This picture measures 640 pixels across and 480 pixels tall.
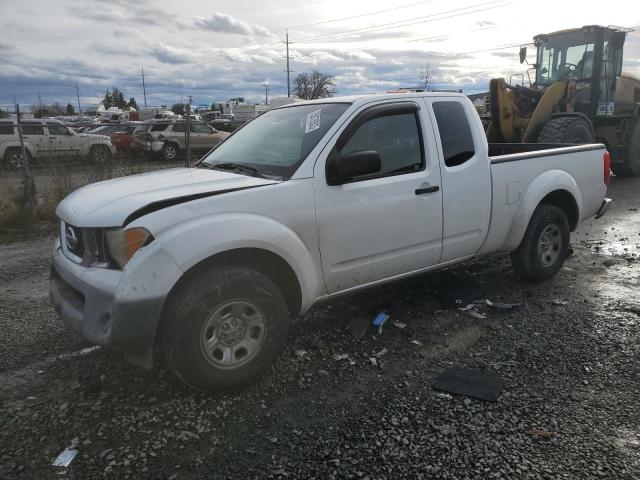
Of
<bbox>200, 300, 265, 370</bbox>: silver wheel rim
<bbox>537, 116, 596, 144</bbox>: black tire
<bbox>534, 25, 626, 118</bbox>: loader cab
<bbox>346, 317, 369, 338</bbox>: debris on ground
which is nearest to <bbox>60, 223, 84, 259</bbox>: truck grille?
<bbox>200, 300, 265, 370</bbox>: silver wheel rim

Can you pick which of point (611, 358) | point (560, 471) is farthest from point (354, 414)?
point (611, 358)

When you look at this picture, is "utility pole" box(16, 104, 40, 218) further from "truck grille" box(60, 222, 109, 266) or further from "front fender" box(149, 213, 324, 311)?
"front fender" box(149, 213, 324, 311)

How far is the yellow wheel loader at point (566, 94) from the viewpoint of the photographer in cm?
1038

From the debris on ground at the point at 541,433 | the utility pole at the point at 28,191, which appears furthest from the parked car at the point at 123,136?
the debris on ground at the point at 541,433

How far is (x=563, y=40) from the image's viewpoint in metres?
11.3

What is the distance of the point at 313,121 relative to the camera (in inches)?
152

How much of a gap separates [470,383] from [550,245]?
2.48m

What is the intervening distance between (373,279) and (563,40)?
1013cm

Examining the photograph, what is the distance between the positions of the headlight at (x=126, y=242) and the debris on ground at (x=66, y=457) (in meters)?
1.00

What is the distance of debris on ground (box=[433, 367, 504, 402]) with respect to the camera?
323 centimetres

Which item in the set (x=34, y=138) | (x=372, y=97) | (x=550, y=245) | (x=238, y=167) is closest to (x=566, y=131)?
(x=550, y=245)

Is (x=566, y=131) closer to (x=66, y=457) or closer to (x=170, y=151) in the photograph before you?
(x=66, y=457)

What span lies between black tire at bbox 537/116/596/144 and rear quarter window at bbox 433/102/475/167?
6.32m

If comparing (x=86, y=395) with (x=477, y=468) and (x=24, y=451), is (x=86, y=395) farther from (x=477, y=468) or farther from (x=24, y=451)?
(x=477, y=468)
